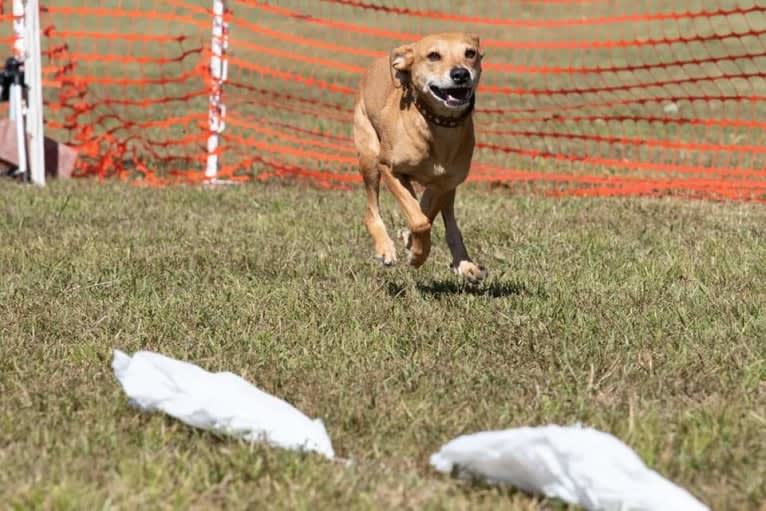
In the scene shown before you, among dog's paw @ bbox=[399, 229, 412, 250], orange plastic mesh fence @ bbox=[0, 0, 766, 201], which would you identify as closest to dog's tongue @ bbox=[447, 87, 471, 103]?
dog's paw @ bbox=[399, 229, 412, 250]

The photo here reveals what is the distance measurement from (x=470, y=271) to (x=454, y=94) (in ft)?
2.99

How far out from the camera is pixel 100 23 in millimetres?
29859

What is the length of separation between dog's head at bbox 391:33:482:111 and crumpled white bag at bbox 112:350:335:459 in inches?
76.7

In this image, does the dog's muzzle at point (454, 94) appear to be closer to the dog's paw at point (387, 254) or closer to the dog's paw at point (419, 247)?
the dog's paw at point (419, 247)

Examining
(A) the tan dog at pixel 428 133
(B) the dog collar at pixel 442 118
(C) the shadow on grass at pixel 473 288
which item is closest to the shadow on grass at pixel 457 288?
(C) the shadow on grass at pixel 473 288

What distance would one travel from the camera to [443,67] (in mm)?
5516

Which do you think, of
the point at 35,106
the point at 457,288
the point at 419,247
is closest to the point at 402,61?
the point at 419,247

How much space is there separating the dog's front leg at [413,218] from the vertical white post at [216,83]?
4673 mm

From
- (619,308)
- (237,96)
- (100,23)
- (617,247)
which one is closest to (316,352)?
(619,308)

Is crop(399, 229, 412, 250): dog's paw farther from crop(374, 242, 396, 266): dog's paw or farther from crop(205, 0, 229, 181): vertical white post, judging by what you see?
crop(205, 0, 229, 181): vertical white post

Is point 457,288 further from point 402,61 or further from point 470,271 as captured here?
point 402,61

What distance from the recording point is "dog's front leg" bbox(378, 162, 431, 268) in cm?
562

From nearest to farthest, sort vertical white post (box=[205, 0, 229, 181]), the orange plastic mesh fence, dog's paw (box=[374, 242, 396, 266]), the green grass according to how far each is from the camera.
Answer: the green grass
dog's paw (box=[374, 242, 396, 266])
vertical white post (box=[205, 0, 229, 181])
the orange plastic mesh fence

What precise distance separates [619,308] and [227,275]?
196 cm
